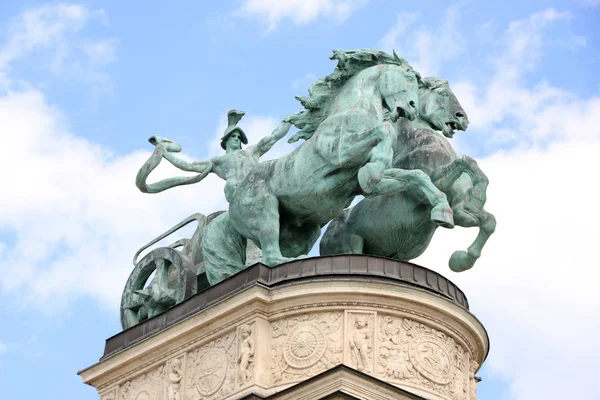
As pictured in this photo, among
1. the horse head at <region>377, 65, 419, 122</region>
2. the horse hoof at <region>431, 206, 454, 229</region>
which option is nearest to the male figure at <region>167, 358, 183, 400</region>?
the horse hoof at <region>431, 206, 454, 229</region>

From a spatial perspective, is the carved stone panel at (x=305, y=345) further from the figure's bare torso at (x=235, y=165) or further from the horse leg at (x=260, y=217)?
the figure's bare torso at (x=235, y=165)

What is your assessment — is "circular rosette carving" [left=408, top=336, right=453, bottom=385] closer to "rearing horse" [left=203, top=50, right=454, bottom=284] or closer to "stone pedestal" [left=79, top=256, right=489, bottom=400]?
"stone pedestal" [left=79, top=256, right=489, bottom=400]

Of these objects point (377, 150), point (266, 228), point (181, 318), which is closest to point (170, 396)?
point (181, 318)

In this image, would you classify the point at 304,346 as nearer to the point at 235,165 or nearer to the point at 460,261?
the point at 460,261

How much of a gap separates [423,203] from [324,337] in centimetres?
345

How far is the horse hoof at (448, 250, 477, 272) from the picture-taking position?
30062 mm

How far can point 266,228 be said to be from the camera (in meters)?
29.9

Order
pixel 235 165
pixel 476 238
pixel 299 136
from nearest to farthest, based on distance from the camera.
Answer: pixel 476 238
pixel 299 136
pixel 235 165

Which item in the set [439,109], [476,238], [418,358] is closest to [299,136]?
[439,109]

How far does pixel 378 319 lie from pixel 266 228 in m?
2.96

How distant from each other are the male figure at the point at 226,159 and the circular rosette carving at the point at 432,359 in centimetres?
547

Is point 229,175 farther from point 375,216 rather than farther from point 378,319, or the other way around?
point 378,319

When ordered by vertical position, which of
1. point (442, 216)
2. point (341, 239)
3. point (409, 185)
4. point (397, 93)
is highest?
point (397, 93)

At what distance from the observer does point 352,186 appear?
29766 millimetres
